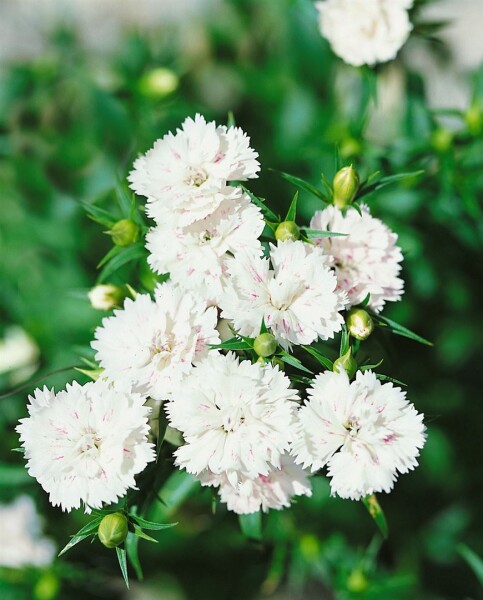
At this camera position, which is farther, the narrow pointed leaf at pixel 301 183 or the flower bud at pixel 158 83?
the flower bud at pixel 158 83

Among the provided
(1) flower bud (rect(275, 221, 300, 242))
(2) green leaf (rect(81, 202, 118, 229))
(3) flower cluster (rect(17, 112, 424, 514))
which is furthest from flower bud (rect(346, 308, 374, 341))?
(2) green leaf (rect(81, 202, 118, 229))

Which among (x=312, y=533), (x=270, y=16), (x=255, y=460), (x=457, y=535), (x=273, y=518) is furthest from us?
(x=270, y=16)

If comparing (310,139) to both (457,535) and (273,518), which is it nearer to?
(273,518)

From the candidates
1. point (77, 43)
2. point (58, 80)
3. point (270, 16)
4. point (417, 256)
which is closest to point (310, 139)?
point (417, 256)

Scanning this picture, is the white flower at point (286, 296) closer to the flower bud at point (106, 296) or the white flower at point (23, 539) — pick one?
the flower bud at point (106, 296)

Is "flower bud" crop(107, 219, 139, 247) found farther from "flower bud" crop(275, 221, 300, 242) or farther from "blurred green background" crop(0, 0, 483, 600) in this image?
"blurred green background" crop(0, 0, 483, 600)

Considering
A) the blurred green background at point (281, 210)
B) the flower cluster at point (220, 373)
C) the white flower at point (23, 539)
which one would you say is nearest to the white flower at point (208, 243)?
the flower cluster at point (220, 373)
